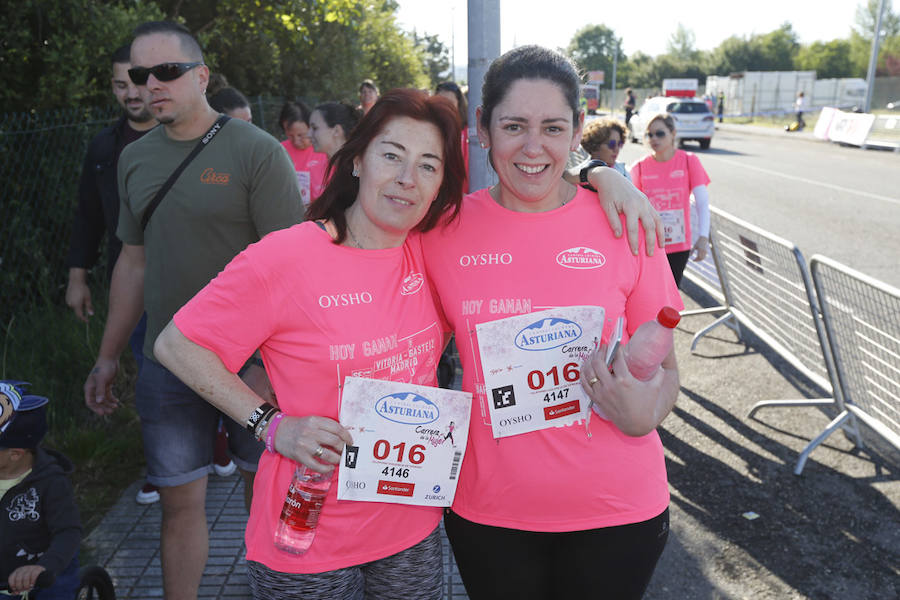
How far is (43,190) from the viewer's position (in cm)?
600

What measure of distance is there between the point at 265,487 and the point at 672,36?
11639 cm

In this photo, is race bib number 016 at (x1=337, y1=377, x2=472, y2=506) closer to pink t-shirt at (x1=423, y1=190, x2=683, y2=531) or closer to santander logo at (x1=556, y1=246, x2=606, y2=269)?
pink t-shirt at (x1=423, y1=190, x2=683, y2=531)

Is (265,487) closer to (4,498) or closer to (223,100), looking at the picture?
(4,498)

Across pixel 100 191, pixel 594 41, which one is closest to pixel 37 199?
pixel 100 191

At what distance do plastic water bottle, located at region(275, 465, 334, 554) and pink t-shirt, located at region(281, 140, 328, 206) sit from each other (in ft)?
15.5

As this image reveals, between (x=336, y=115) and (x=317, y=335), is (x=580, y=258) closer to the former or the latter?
(x=317, y=335)

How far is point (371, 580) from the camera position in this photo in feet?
6.48

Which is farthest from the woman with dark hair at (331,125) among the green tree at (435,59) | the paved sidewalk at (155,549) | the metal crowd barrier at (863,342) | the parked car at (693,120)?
the green tree at (435,59)

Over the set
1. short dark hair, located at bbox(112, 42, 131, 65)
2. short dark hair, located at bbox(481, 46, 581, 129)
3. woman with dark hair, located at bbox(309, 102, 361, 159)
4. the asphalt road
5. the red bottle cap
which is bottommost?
the asphalt road

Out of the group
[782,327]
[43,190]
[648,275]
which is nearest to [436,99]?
[648,275]

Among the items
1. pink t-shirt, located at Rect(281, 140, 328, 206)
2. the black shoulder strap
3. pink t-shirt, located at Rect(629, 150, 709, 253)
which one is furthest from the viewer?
pink t-shirt, located at Rect(281, 140, 328, 206)

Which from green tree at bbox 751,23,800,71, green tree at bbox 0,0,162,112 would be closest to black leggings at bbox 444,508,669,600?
green tree at bbox 0,0,162,112

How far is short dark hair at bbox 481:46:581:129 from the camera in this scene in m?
1.96

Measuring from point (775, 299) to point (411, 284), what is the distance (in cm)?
407
